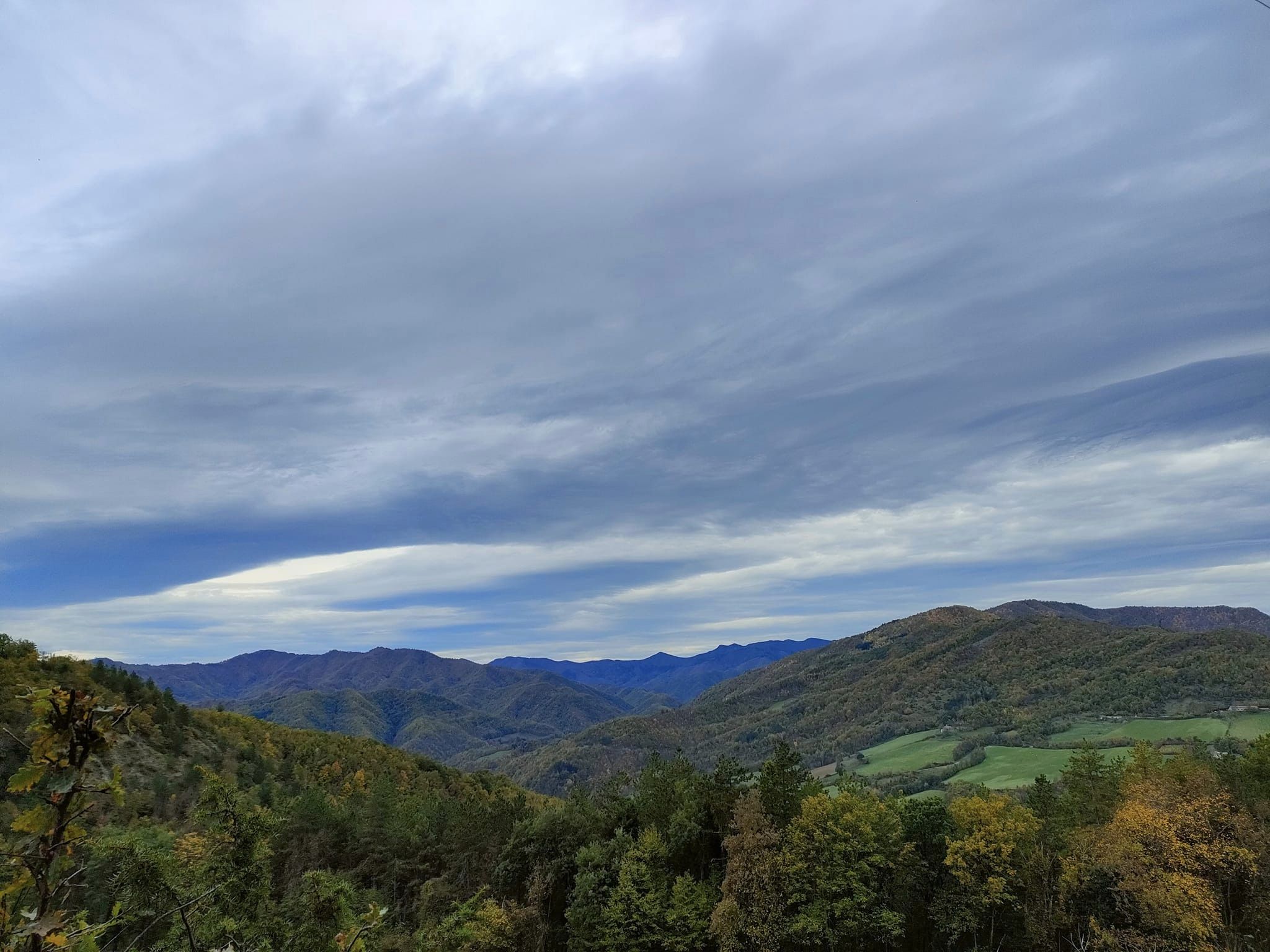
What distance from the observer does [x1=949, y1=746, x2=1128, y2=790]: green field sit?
157m

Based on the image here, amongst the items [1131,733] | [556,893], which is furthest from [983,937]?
[1131,733]

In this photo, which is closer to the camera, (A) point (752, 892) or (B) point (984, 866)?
(A) point (752, 892)

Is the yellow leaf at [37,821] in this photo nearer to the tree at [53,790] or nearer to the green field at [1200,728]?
the tree at [53,790]

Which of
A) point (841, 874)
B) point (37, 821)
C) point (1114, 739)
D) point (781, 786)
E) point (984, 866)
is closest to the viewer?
point (37, 821)

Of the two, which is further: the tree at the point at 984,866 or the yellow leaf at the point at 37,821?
the tree at the point at 984,866

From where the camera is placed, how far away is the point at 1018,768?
174125 millimetres

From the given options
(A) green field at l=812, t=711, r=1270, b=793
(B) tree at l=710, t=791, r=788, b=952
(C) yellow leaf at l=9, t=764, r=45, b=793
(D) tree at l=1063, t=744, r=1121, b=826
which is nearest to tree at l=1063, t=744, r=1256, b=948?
(D) tree at l=1063, t=744, r=1121, b=826

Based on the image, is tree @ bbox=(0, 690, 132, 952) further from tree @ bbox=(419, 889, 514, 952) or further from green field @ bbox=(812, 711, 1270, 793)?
green field @ bbox=(812, 711, 1270, 793)

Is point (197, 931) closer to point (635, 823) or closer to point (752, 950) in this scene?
point (752, 950)

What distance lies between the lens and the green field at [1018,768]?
15712 cm

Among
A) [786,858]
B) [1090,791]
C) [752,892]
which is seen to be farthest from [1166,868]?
[752,892]

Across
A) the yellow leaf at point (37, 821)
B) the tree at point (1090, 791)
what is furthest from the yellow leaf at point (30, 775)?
the tree at point (1090, 791)

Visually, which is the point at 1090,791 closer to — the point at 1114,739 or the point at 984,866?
the point at 984,866

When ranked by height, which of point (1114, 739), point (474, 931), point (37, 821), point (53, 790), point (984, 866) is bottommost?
point (1114, 739)
